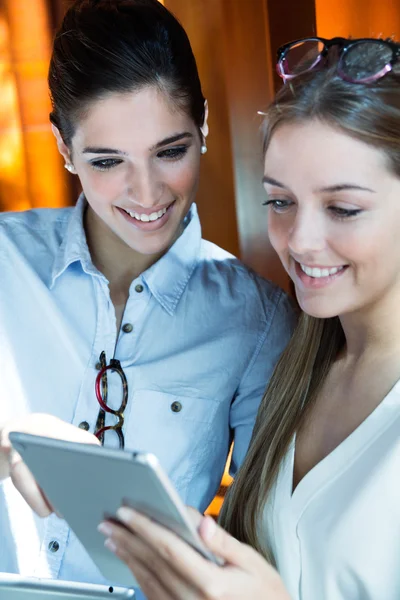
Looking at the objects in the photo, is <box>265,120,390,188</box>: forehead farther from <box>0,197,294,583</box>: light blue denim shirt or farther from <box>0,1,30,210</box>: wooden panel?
<box>0,1,30,210</box>: wooden panel

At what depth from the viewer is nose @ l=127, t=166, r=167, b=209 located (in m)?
1.43

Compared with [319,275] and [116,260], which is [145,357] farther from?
[319,275]

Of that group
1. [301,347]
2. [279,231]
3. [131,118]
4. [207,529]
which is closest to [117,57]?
[131,118]

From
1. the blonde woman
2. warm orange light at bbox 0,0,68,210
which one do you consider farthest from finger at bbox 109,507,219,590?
warm orange light at bbox 0,0,68,210

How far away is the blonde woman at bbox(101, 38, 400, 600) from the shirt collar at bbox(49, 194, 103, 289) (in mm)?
509

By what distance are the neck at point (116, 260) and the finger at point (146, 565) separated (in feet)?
2.25

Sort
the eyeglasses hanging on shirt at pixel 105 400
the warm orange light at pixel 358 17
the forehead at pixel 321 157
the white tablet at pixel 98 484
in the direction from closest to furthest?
the white tablet at pixel 98 484 < the forehead at pixel 321 157 < the eyeglasses hanging on shirt at pixel 105 400 < the warm orange light at pixel 358 17

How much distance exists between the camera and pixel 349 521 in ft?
3.53

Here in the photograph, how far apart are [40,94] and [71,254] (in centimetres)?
140

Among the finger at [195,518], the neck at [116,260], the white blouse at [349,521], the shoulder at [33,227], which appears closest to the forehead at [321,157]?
the white blouse at [349,521]

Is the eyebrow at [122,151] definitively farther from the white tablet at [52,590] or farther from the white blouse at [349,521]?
the white tablet at [52,590]

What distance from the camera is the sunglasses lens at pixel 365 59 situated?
1110 millimetres

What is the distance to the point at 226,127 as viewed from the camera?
105 inches

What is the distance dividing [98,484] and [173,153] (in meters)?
0.70
